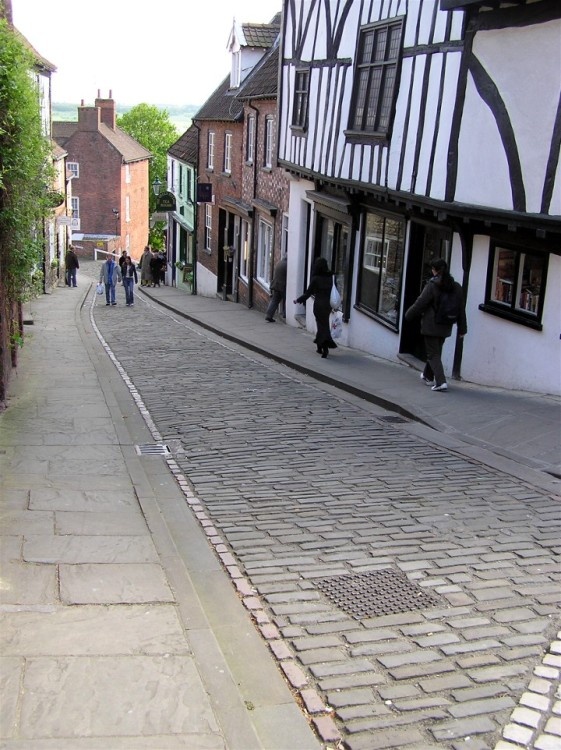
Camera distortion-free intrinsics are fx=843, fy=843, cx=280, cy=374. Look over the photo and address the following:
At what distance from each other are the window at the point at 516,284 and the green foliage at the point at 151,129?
80.5 meters

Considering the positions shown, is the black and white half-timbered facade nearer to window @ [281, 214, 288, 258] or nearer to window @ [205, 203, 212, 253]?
window @ [281, 214, 288, 258]

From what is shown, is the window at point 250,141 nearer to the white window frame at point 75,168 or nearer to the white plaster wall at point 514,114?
the white plaster wall at point 514,114

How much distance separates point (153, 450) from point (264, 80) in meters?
18.5

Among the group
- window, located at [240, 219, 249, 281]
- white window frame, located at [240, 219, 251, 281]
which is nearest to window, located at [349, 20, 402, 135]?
white window frame, located at [240, 219, 251, 281]

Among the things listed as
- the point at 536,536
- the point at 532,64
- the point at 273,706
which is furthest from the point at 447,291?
the point at 273,706

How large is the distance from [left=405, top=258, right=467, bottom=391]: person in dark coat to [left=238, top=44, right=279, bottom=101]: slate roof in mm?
13092

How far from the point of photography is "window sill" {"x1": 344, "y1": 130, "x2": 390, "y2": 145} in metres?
13.4

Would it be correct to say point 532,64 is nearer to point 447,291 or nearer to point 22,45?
point 447,291

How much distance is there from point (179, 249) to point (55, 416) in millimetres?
33424

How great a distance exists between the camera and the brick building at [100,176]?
6191 centimetres

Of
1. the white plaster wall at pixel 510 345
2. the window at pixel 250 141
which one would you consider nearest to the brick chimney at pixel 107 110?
the window at pixel 250 141

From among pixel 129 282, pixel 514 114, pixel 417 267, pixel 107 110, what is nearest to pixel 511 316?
pixel 514 114

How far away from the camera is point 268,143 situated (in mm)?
24250

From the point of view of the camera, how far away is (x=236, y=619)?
16.9 feet
